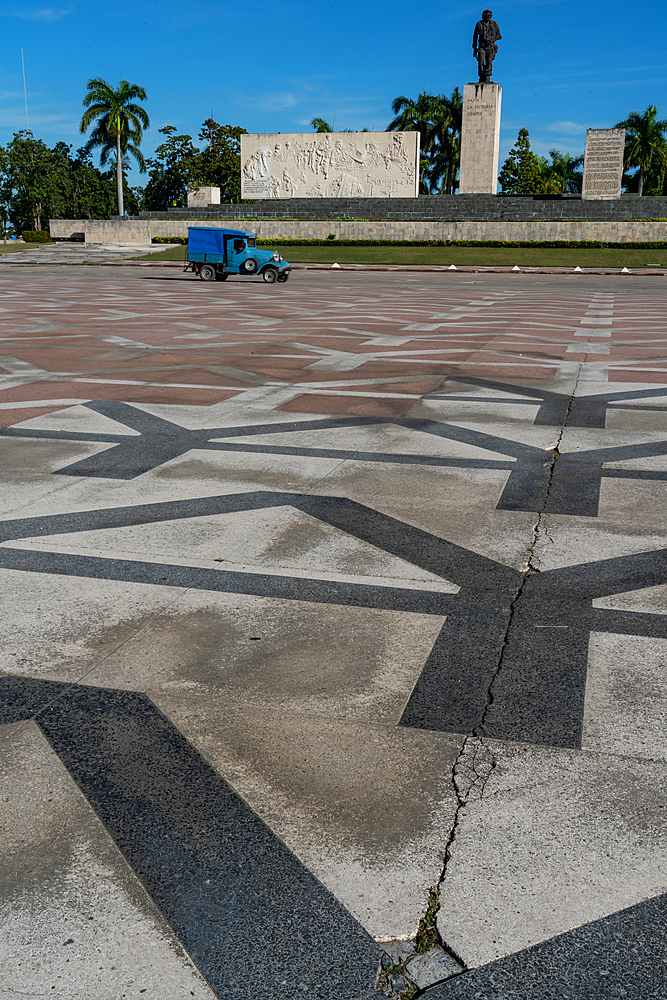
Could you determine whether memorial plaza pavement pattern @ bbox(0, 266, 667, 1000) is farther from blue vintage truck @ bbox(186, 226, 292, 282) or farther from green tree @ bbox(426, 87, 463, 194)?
green tree @ bbox(426, 87, 463, 194)

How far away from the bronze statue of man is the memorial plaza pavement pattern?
5475 centimetres

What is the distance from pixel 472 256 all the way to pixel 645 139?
29417 mm

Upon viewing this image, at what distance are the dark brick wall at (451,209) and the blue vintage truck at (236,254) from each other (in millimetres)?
26176

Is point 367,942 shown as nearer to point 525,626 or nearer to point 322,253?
point 525,626

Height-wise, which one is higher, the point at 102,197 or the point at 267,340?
the point at 102,197

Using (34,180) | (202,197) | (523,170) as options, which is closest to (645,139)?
(523,170)

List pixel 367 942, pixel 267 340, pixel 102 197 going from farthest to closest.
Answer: pixel 102 197
pixel 267 340
pixel 367 942

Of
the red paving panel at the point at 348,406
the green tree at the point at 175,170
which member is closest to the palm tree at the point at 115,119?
the green tree at the point at 175,170

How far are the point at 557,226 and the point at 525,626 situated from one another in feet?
175

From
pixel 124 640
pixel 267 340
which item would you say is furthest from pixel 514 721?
pixel 267 340

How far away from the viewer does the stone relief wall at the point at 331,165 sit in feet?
186

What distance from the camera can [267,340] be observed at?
51.3 ft

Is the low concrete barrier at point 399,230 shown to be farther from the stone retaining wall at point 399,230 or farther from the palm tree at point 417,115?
the palm tree at point 417,115

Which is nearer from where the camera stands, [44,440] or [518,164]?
[44,440]
